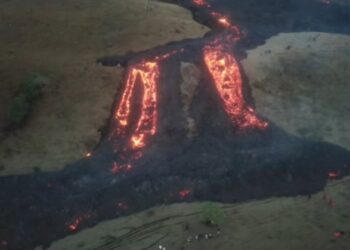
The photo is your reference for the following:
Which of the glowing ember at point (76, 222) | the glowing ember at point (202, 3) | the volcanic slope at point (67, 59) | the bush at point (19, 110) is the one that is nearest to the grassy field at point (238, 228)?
the glowing ember at point (76, 222)

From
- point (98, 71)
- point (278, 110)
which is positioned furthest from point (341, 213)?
point (98, 71)

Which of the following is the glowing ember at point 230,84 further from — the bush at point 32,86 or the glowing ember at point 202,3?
the bush at point 32,86

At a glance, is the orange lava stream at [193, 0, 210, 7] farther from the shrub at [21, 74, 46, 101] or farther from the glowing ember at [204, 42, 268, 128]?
the shrub at [21, 74, 46, 101]

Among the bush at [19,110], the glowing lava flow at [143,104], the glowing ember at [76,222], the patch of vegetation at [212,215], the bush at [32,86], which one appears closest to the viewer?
the patch of vegetation at [212,215]

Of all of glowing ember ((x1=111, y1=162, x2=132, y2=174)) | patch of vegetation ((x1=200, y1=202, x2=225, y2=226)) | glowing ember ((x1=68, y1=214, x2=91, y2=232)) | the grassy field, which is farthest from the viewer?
glowing ember ((x1=111, y1=162, x2=132, y2=174))

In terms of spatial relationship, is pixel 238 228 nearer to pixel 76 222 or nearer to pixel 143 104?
pixel 76 222

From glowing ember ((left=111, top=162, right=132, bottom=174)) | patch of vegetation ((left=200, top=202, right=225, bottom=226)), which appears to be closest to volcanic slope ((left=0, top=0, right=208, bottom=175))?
glowing ember ((left=111, top=162, right=132, bottom=174))

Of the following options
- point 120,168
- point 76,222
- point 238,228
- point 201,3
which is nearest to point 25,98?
point 120,168

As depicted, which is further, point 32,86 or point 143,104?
point 143,104
